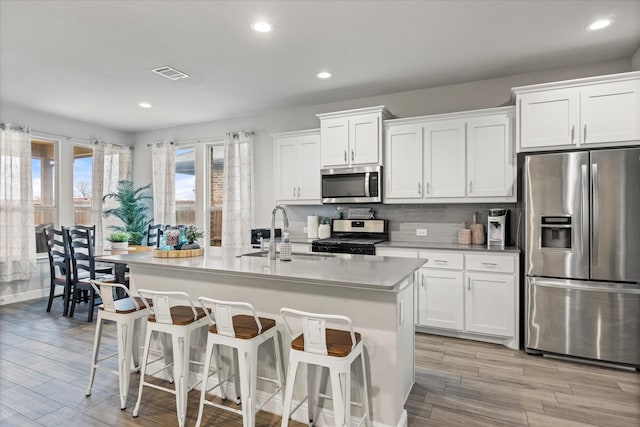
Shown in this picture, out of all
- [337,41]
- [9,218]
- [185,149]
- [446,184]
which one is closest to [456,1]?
[337,41]

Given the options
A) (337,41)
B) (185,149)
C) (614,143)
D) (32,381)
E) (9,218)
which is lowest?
(32,381)

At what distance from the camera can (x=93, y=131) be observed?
20.5 ft

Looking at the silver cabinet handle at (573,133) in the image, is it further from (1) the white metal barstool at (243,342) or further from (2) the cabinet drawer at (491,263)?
(1) the white metal barstool at (243,342)

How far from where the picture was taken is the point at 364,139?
434 cm

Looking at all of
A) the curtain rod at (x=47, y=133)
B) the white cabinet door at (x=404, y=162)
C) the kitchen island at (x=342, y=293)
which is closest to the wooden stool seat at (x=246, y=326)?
the kitchen island at (x=342, y=293)

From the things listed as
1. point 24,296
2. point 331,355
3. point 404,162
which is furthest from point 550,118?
point 24,296

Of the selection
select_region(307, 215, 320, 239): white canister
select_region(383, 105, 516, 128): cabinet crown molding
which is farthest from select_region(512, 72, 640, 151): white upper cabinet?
select_region(307, 215, 320, 239): white canister

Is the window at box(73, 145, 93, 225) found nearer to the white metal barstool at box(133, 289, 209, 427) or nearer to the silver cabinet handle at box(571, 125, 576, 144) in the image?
the white metal barstool at box(133, 289, 209, 427)

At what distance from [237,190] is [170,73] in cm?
203

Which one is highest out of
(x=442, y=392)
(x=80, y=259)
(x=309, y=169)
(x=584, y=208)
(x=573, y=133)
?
(x=573, y=133)

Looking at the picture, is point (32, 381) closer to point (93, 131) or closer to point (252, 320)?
point (252, 320)

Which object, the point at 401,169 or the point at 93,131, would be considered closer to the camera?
the point at 401,169

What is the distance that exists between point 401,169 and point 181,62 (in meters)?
2.61

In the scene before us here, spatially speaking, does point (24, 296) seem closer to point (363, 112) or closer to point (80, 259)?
point (80, 259)
